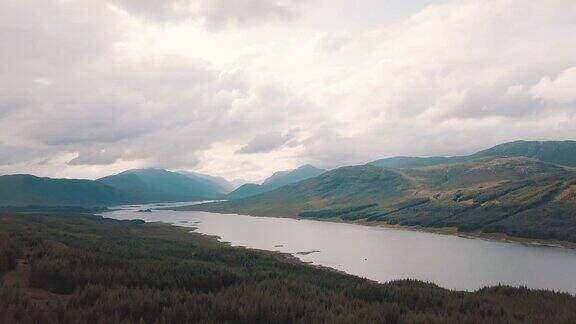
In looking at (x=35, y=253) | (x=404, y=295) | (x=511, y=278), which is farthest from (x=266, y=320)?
(x=511, y=278)

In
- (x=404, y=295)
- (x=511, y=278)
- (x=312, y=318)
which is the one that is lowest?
(x=511, y=278)

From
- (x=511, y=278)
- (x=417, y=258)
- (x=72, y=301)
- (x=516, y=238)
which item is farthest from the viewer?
(x=516, y=238)

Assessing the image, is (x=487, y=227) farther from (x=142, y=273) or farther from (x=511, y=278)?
(x=142, y=273)

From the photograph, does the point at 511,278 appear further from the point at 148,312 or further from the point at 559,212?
the point at 559,212

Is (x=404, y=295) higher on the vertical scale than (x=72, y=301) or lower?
lower

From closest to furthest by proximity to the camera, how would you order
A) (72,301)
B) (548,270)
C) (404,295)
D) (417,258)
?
(72,301) < (404,295) < (548,270) < (417,258)

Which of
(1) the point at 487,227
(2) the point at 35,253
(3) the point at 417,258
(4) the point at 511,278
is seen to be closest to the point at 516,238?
(1) the point at 487,227

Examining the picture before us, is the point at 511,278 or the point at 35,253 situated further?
the point at 511,278

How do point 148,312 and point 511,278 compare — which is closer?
point 148,312

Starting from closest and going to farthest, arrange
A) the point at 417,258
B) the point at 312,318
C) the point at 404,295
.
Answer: the point at 312,318, the point at 404,295, the point at 417,258
